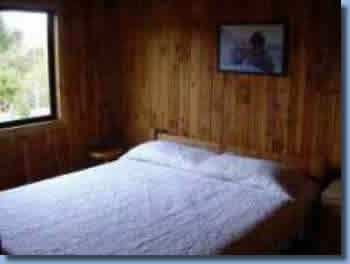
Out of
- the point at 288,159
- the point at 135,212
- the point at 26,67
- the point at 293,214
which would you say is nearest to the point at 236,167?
the point at 288,159

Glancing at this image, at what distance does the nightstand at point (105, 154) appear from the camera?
4426 mm

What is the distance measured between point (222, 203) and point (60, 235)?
1.14 m

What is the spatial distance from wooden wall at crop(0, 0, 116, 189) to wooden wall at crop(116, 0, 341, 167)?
181 mm

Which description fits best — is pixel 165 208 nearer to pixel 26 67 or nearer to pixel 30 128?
pixel 30 128

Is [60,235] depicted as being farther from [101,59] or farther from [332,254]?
[101,59]

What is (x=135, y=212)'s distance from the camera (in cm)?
291

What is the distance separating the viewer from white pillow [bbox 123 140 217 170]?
12.4ft

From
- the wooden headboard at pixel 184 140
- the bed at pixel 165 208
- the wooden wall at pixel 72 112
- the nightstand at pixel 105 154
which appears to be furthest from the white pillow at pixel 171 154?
the wooden wall at pixel 72 112

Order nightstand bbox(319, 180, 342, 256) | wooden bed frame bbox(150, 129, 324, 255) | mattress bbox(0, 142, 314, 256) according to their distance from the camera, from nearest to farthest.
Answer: mattress bbox(0, 142, 314, 256), wooden bed frame bbox(150, 129, 324, 255), nightstand bbox(319, 180, 342, 256)

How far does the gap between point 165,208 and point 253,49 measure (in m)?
1.62

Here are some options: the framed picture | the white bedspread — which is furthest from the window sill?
the framed picture

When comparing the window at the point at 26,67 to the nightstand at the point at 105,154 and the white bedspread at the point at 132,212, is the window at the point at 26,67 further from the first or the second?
the white bedspread at the point at 132,212

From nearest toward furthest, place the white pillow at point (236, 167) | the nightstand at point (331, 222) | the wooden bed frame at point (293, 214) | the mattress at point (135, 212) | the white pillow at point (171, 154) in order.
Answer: the mattress at point (135, 212), the wooden bed frame at point (293, 214), the nightstand at point (331, 222), the white pillow at point (236, 167), the white pillow at point (171, 154)

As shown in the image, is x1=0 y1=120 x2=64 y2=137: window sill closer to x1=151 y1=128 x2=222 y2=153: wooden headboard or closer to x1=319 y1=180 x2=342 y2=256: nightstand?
x1=151 y1=128 x2=222 y2=153: wooden headboard
